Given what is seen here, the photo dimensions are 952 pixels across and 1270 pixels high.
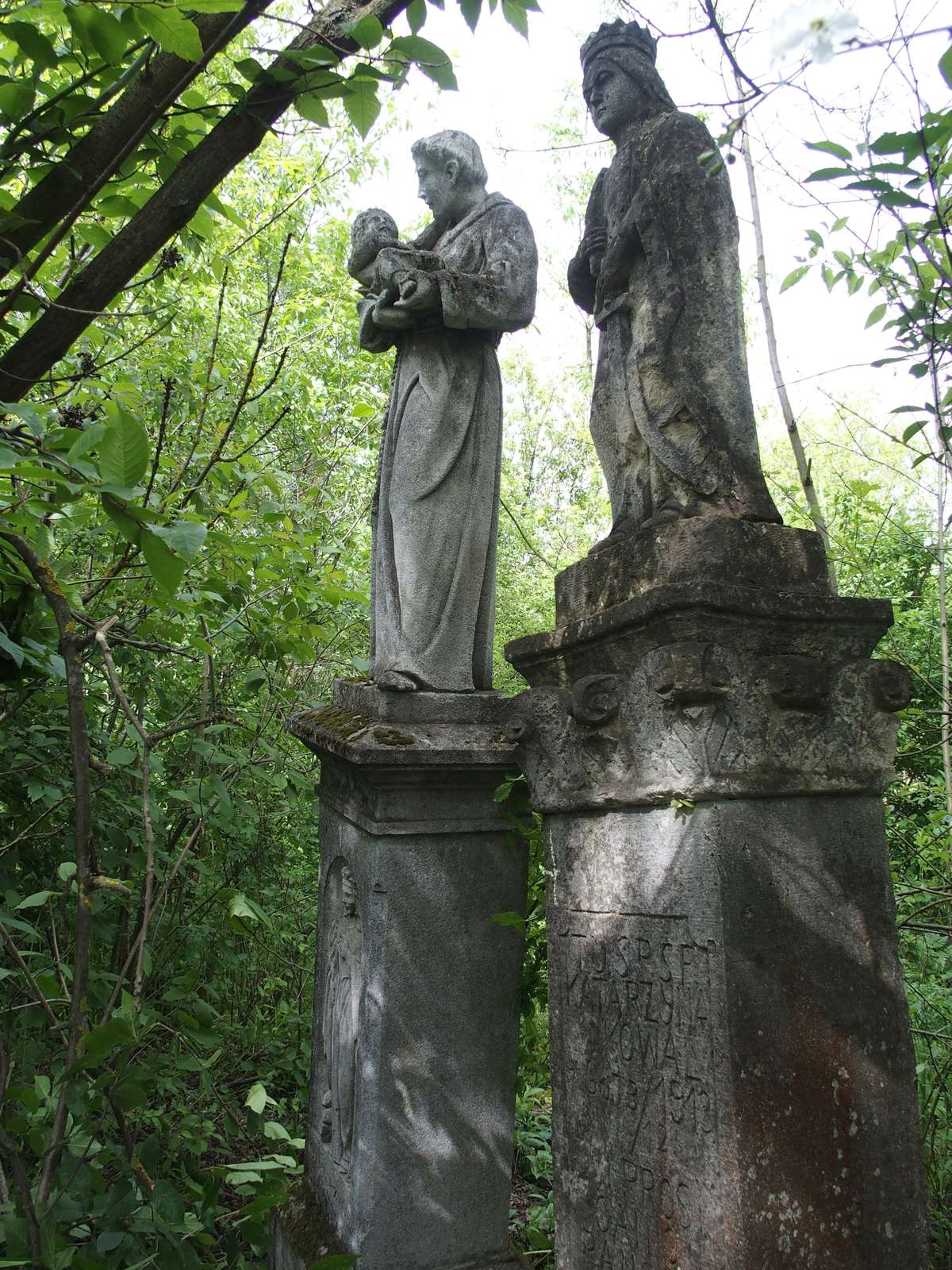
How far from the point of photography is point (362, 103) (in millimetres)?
2055

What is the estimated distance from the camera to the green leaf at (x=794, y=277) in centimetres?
266

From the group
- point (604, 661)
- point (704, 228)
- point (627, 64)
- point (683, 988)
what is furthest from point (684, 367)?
point (683, 988)

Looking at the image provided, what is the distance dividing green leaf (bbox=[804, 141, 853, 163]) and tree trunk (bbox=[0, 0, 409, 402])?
110 centimetres

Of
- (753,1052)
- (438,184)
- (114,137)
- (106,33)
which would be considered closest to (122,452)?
(114,137)

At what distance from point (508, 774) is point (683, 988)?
117 cm

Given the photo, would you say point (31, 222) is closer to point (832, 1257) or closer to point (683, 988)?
point (683, 988)

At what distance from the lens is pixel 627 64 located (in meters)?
2.45

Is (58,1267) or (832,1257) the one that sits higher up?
(832,1257)

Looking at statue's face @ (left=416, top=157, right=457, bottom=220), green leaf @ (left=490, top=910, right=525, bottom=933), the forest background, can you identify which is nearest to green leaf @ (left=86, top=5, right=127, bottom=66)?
the forest background

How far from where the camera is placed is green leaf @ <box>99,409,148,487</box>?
1.48m

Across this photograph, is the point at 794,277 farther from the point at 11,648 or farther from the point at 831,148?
the point at 11,648

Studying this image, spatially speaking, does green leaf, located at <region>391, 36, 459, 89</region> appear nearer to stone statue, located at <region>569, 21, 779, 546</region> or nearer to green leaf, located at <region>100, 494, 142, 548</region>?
stone statue, located at <region>569, 21, 779, 546</region>

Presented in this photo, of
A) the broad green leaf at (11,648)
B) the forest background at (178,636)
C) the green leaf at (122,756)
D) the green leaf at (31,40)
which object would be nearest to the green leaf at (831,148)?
the forest background at (178,636)

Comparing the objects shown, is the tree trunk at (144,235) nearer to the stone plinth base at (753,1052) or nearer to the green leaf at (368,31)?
the green leaf at (368,31)
